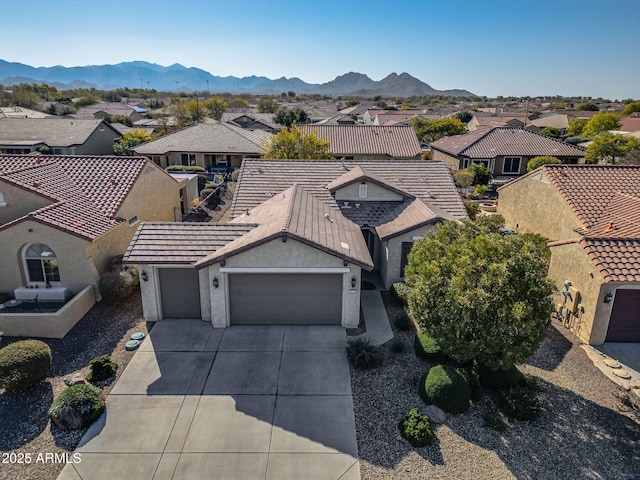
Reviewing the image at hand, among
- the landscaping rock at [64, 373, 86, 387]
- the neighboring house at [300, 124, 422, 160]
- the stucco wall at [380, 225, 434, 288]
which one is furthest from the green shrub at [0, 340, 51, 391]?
the neighboring house at [300, 124, 422, 160]

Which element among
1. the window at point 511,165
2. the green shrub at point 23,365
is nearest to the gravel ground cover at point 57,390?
the green shrub at point 23,365

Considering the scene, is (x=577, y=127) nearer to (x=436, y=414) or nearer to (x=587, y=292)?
(x=587, y=292)

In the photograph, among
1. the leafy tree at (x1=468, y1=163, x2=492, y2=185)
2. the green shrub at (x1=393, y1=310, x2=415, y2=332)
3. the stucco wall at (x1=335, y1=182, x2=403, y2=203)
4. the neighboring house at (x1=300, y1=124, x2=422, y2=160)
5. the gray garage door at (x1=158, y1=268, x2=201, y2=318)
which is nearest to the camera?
the green shrub at (x1=393, y1=310, x2=415, y2=332)

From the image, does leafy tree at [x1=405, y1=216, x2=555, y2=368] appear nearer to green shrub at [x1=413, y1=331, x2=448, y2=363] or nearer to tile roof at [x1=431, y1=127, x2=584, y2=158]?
green shrub at [x1=413, y1=331, x2=448, y2=363]

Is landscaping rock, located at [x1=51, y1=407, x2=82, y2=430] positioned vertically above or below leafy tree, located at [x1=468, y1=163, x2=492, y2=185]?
below

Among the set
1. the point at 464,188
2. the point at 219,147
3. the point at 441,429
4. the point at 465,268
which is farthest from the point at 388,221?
the point at 219,147

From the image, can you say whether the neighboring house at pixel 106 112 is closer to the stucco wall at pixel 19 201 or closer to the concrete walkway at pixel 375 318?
the stucco wall at pixel 19 201
